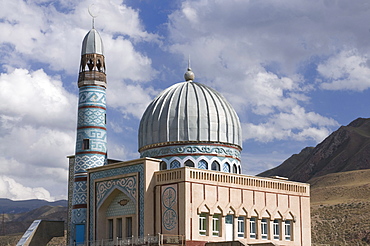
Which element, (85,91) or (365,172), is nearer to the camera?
(85,91)

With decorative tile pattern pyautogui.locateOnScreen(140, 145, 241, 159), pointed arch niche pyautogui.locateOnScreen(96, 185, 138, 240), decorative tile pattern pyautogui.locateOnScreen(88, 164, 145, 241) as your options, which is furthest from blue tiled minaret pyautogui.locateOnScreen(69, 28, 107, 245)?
decorative tile pattern pyautogui.locateOnScreen(140, 145, 241, 159)

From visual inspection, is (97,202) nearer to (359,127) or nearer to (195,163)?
(195,163)

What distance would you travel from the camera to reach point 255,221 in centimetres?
3628

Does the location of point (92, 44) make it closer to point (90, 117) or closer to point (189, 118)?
point (90, 117)

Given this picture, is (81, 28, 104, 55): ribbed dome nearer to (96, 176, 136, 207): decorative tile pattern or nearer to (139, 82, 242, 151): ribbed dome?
(139, 82, 242, 151): ribbed dome

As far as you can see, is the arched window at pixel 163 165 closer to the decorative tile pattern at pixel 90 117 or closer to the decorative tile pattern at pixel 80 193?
the decorative tile pattern at pixel 90 117

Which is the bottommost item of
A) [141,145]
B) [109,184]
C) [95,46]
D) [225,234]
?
[225,234]

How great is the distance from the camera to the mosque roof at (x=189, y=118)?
126 feet

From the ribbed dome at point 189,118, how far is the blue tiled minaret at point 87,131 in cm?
289

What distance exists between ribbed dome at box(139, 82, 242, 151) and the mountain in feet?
254

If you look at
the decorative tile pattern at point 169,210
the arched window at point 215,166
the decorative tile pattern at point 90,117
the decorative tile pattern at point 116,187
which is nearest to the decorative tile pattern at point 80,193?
the decorative tile pattern at point 116,187

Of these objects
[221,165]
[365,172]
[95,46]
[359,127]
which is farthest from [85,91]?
[359,127]

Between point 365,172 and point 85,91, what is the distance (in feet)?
238

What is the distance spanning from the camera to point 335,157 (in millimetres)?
122625
